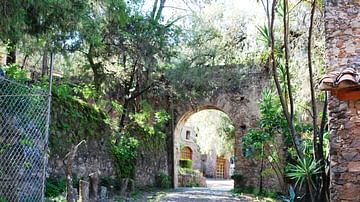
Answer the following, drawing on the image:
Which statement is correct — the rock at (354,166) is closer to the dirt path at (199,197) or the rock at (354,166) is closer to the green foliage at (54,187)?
the green foliage at (54,187)

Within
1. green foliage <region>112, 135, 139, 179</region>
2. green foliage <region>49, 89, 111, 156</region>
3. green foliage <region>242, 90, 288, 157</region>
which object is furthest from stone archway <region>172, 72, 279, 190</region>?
green foliage <region>49, 89, 111, 156</region>

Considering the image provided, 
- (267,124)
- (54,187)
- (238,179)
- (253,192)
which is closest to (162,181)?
(238,179)

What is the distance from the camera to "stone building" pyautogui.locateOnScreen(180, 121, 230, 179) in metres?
23.7

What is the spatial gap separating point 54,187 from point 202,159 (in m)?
18.1

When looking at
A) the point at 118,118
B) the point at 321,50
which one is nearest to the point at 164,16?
the point at 118,118

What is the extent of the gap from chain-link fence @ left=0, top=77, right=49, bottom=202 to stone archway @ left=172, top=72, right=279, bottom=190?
776 cm

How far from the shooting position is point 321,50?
23.8 ft

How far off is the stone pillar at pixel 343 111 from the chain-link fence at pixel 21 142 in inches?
130

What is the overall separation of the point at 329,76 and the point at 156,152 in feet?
28.9

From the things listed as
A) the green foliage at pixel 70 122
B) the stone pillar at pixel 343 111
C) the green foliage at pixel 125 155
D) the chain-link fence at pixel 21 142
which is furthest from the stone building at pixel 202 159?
the stone pillar at pixel 343 111

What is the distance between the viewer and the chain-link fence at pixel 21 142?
15.3 feet

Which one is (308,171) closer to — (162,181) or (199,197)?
(199,197)

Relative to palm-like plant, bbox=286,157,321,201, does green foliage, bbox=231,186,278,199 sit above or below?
below

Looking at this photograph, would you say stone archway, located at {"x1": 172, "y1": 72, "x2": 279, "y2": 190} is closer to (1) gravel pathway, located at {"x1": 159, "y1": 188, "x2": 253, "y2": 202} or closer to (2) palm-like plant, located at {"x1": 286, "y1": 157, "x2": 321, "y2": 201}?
(1) gravel pathway, located at {"x1": 159, "y1": 188, "x2": 253, "y2": 202}
